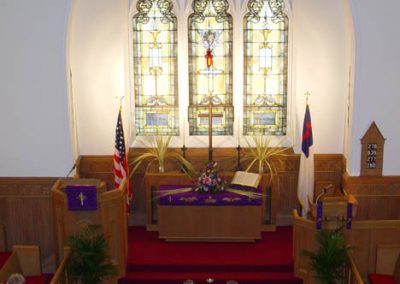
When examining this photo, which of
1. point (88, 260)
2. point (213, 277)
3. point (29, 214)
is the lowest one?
point (213, 277)

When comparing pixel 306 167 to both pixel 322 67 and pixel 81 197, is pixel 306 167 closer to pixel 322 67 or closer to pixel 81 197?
pixel 322 67

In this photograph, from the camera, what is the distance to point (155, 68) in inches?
538

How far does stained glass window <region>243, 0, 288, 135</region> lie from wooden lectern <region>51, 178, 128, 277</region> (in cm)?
369

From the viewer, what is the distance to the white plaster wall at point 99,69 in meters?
12.8

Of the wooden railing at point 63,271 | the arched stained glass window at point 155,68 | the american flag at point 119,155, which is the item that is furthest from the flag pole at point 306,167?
the wooden railing at point 63,271

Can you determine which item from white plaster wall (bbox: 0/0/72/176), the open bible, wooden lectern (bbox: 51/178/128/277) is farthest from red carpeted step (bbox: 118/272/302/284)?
white plaster wall (bbox: 0/0/72/176)

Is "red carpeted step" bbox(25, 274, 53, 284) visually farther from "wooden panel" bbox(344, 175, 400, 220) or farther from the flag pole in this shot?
"wooden panel" bbox(344, 175, 400, 220)

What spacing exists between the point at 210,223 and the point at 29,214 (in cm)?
351

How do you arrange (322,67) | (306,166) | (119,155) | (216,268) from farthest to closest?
(322,67) < (306,166) < (119,155) < (216,268)

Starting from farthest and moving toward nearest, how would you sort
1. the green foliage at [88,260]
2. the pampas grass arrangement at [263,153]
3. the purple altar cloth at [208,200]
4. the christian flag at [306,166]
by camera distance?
the pampas grass arrangement at [263,153] → the christian flag at [306,166] → the purple altar cloth at [208,200] → the green foliage at [88,260]

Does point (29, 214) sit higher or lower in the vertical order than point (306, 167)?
lower

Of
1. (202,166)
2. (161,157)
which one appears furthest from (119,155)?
(202,166)

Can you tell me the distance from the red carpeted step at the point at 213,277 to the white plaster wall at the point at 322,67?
312cm

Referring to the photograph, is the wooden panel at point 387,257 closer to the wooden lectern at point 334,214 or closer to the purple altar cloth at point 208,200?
the wooden lectern at point 334,214
